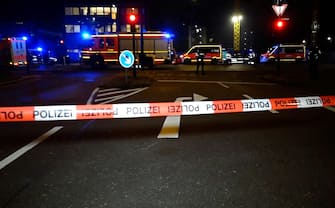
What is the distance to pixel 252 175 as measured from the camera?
484cm

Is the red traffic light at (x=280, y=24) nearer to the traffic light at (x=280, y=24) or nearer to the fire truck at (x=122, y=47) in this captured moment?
the traffic light at (x=280, y=24)

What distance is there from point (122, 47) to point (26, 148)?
1156 inches

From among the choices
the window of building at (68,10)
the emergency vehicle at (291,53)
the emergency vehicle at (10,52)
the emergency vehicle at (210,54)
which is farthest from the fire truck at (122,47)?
the window of building at (68,10)

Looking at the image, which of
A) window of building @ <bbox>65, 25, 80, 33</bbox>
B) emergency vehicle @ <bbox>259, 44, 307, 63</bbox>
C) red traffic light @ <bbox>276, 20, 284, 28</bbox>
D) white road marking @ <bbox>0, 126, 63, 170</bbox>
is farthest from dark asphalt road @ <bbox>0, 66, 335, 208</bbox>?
window of building @ <bbox>65, 25, 80, 33</bbox>

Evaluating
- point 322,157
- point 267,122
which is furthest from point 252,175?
point 267,122

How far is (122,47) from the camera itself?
3506cm

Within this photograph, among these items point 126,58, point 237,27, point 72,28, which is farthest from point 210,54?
point 72,28

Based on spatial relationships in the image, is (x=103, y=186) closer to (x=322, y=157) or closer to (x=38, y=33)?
(x=322, y=157)

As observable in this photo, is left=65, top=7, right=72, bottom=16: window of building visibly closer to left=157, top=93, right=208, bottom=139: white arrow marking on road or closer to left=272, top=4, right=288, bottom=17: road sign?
left=272, top=4, right=288, bottom=17: road sign

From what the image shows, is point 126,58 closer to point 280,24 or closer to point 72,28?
point 280,24

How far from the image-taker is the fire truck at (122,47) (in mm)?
34625

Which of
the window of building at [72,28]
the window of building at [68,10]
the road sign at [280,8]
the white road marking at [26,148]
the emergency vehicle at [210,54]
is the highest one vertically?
the window of building at [68,10]

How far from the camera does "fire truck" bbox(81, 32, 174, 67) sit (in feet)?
114

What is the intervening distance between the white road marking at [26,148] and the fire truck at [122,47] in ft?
86.6
